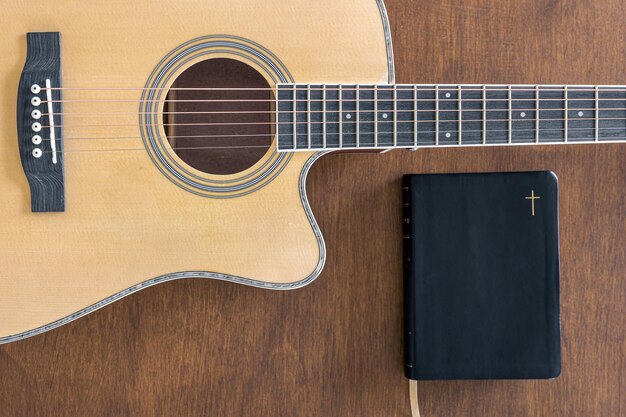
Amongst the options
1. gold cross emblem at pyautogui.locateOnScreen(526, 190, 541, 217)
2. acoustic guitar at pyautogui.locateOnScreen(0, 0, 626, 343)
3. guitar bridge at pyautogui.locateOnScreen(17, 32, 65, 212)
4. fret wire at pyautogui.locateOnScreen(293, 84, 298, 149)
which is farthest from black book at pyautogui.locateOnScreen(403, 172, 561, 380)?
guitar bridge at pyautogui.locateOnScreen(17, 32, 65, 212)

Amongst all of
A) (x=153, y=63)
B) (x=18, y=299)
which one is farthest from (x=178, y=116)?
(x=18, y=299)

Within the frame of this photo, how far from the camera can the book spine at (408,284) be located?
892mm

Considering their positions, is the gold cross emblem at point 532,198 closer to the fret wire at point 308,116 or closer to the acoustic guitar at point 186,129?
the acoustic guitar at point 186,129

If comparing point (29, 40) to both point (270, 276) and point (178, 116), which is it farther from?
point (270, 276)

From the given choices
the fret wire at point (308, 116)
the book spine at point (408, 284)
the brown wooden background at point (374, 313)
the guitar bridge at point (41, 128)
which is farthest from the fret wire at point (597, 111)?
the guitar bridge at point (41, 128)

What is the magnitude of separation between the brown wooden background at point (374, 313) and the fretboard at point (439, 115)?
4.7 inches

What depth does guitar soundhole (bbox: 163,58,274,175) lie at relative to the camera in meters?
0.80

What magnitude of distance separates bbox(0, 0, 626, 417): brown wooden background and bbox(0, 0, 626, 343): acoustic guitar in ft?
0.41

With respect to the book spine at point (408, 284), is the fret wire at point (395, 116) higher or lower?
higher

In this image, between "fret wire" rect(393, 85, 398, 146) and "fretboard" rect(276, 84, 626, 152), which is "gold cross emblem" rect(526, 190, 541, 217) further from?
"fret wire" rect(393, 85, 398, 146)

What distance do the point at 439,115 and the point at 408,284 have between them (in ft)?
0.89

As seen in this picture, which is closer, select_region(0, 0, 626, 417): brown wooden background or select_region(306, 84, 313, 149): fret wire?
select_region(306, 84, 313, 149): fret wire

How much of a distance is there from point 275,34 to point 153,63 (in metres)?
0.17

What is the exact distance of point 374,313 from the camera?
36.7 inches
